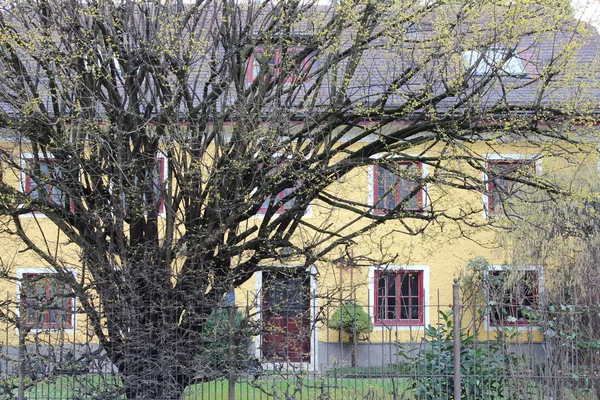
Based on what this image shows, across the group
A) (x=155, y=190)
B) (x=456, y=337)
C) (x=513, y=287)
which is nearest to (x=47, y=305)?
(x=155, y=190)

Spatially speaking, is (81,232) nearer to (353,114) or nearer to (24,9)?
(24,9)

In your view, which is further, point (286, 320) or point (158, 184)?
point (158, 184)

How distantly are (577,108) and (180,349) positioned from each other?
499cm

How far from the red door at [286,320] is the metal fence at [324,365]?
1 cm

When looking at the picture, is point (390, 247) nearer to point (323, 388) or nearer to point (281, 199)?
point (281, 199)

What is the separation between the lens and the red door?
8078 mm

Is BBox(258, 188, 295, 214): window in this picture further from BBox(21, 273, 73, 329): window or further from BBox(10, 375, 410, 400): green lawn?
BBox(21, 273, 73, 329): window

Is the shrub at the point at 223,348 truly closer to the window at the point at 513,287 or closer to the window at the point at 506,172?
the window at the point at 513,287

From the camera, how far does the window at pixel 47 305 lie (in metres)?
8.31

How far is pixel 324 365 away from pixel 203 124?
3.04m

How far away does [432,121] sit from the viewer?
7973mm

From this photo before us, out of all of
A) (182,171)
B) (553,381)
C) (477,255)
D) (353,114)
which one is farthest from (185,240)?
(477,255)

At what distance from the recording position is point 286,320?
819 centimetres

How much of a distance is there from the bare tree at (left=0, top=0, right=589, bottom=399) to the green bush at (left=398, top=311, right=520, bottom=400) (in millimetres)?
1454
